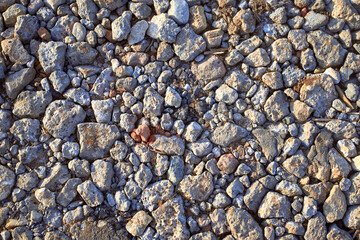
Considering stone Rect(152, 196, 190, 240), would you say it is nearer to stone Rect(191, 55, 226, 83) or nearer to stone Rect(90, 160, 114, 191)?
stone Rect(90, 160, 114, 191)

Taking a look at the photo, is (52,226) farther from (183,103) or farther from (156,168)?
(183,103)

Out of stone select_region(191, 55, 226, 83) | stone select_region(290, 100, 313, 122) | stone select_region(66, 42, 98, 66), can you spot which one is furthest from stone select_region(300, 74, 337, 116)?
stone select_region(66, 42, 98, 66)

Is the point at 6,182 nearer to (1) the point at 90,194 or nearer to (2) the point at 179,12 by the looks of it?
(1) the point at 90,194

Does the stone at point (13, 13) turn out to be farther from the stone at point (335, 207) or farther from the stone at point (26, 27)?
the stone at point (335, 207)

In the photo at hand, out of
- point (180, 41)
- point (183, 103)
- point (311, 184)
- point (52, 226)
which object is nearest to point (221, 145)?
point (183, 103)

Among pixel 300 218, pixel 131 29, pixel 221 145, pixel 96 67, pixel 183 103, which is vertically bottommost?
pixel 300 218

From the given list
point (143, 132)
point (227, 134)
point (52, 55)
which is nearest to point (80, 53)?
point (52, 55)
